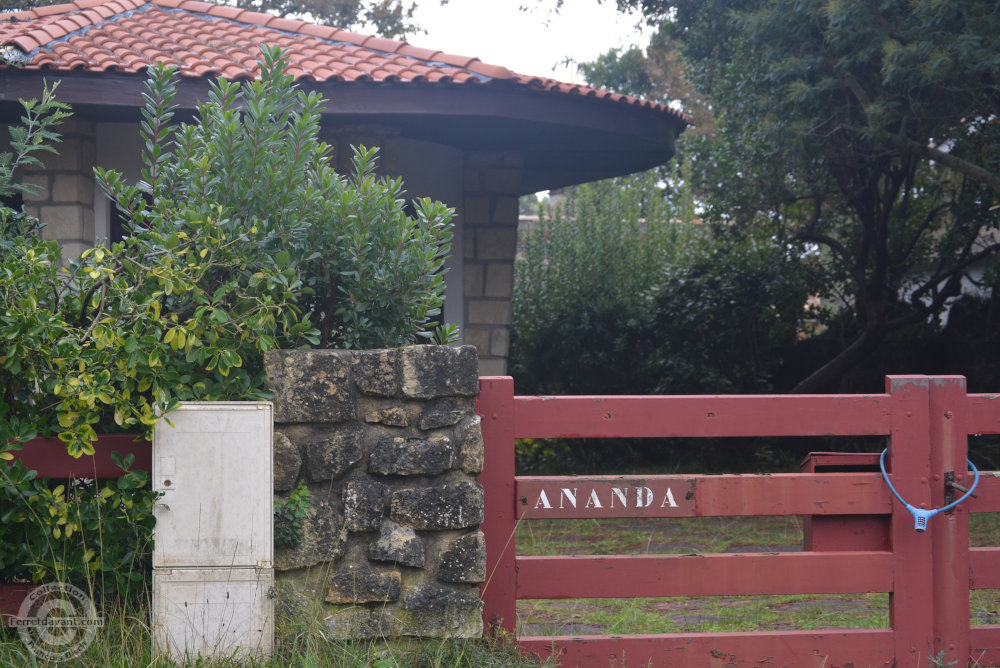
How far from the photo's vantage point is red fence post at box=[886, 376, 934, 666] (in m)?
3.57

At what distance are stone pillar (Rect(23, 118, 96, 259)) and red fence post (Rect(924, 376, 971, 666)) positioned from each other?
5.80 metres

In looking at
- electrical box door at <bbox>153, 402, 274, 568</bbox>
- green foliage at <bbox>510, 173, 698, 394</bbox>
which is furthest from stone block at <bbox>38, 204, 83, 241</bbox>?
green foliage at <bbox>510, 173, 698, 394</bbox>

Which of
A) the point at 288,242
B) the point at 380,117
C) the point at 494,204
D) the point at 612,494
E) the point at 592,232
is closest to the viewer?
the point at 288,242

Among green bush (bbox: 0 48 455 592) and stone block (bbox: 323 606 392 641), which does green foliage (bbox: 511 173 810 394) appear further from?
stone block (bbox: 323 606 392 641)

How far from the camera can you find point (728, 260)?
1078 cm

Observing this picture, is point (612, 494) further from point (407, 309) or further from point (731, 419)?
point (407, 309)

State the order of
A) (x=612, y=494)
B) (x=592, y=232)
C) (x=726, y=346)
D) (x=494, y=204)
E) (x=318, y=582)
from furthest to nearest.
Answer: (x=592, y=232) → (x=726, y=346) → (x=494, y=204) → (x=612, y=494) → (x=318, y=582)

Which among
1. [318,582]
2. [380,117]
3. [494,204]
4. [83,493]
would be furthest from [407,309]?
[494,204]

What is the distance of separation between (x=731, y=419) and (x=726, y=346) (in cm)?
734

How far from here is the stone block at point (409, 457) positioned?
10.2ft

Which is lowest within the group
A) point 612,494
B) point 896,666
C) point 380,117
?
point 896,666

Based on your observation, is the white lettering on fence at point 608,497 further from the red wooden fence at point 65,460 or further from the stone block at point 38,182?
the stone block at point 38,182

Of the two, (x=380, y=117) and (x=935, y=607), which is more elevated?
(x=380, y=117)

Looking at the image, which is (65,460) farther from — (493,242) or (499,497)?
(493,242)
